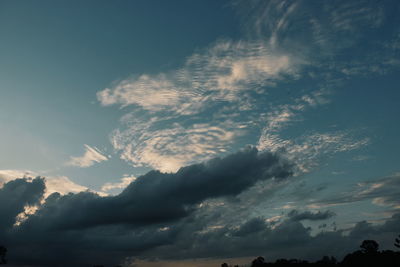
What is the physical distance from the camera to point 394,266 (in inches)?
7608
